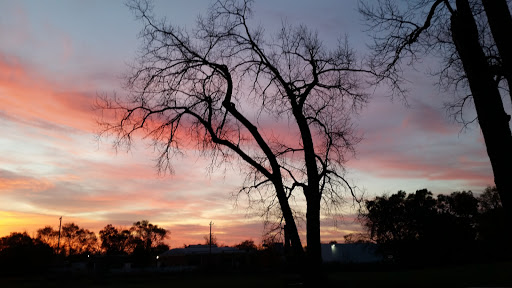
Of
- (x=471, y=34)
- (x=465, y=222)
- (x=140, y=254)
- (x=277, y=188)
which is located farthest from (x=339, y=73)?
(x=140, y=254)

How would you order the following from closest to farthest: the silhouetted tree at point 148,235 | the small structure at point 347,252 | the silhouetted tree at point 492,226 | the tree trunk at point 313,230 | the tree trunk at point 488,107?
the tree trunk at point 488,107 → the tree trunk at point 313,230 → the silhouetted tree at point 492,226 → the small structure at point 347,252 → the silhouetted tree at point 148,235

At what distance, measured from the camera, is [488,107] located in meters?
6.40

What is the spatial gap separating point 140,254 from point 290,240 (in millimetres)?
75181

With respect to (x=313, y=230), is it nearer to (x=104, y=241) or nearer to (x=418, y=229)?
(x=418, y=229)

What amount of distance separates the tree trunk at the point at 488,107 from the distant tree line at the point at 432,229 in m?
43.3

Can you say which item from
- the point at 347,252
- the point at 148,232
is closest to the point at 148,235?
the point at 148,232

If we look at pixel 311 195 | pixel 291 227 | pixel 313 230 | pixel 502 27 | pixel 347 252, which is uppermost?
pixel 502 27

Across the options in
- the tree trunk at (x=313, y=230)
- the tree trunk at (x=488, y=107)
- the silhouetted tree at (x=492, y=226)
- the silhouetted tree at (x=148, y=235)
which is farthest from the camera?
the silhouetted tree at (x=148, y=235)

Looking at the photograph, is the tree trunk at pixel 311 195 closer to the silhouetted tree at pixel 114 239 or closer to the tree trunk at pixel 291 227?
the tree trunk at pixel 291 227

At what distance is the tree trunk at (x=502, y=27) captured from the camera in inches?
251

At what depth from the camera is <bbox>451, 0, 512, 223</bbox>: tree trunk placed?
20.1 feet

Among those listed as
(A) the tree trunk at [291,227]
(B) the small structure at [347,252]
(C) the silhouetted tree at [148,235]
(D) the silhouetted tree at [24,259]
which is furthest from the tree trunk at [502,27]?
(C) the silhouetted tree at [148,235]

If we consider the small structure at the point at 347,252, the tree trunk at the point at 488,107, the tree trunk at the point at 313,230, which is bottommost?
the small structure at the point at 347,252

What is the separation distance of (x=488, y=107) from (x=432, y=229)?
5381cm
